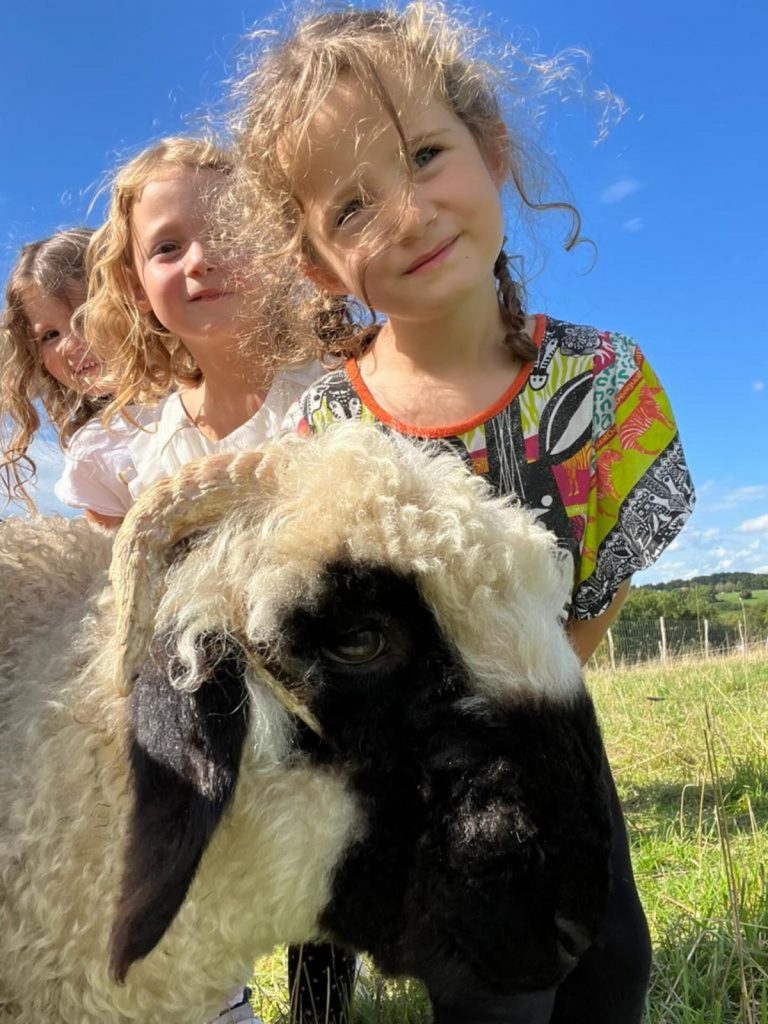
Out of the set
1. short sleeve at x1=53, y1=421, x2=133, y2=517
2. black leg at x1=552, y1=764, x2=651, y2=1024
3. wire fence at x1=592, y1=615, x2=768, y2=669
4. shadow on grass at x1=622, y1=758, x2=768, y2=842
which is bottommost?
shadow on grass at x1=622, y1=758, x2=768, y2=842

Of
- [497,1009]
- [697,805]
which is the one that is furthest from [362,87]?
[697,805]

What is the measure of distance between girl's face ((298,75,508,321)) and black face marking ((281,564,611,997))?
47.0 inches

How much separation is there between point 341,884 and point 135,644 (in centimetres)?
70

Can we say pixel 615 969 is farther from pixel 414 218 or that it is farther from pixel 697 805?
pixel 697 805

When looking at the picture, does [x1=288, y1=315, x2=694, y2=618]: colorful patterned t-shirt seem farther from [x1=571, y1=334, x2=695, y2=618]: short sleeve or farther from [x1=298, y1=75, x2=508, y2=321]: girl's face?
[x1=298, y1=75, x2=508, y2=321]: girl's face

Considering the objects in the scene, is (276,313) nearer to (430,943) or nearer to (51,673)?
(51,673)

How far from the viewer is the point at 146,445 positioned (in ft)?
13.0

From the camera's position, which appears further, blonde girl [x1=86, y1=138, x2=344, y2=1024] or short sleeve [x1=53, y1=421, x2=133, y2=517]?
short sleeve [x1=53, y1=421, x2=133, y2=517]

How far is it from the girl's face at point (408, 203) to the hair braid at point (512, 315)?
0.79ft

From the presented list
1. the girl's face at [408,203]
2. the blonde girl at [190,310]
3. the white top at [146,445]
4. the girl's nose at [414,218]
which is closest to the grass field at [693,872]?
the blonde girl at [190,310]

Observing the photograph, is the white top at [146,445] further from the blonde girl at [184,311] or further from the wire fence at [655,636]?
the wire fence at [655,636]

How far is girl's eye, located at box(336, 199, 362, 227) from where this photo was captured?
2.74 meters

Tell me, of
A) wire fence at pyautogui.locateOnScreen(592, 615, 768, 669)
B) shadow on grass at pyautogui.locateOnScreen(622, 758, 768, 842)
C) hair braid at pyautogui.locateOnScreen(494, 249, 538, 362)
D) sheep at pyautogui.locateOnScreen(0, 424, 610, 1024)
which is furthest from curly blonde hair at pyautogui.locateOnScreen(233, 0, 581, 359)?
wire fence at pyautogui.locateOnScreen(592, 615, 768, 669)

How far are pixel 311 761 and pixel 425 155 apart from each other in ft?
6.15
